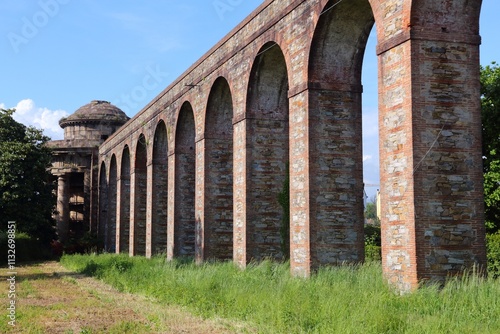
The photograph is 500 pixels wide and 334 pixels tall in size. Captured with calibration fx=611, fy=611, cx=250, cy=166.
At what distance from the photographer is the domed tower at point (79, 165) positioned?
119 ft

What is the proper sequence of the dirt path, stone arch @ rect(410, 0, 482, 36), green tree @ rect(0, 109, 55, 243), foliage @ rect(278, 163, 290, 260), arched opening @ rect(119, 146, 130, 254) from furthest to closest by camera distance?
arched opening @ rect(119, 146, 130, 254), green tree @ rect(0, 109, 55, 243), foliage @ rect(278, 163, 290, 260), stone arch @ rect(410, 0, 482, 36), the dirt path

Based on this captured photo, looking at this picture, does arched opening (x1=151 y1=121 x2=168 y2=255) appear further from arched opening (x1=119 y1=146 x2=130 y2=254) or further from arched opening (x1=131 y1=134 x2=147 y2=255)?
arched opening (x1=119 y1=146 x2=130 y2=254)

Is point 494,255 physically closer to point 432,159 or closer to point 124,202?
point 432,159

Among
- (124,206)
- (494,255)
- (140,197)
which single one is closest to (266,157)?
(494,255)

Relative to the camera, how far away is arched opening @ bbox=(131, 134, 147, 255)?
28156mm

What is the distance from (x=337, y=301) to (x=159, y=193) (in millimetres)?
17549

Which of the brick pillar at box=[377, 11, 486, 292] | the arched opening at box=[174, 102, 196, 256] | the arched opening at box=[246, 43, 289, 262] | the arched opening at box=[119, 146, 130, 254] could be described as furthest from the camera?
the arched opening at box=[119, 146, 130, 254]

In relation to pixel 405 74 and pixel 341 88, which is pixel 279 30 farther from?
pixel 405 74

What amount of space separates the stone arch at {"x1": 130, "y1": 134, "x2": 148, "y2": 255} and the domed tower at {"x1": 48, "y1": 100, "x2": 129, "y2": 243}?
904cm

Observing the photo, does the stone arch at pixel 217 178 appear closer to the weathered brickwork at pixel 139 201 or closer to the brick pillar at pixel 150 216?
the brick pillar at pixel 150 216

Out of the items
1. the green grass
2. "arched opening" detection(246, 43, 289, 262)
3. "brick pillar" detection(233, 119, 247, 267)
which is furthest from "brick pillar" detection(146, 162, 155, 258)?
the green grass

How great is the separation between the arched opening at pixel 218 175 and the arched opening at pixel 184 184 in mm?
2667

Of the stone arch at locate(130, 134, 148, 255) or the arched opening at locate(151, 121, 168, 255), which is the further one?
the stone arch at locate(130, 134, 148, 255)

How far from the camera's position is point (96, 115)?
132ft
